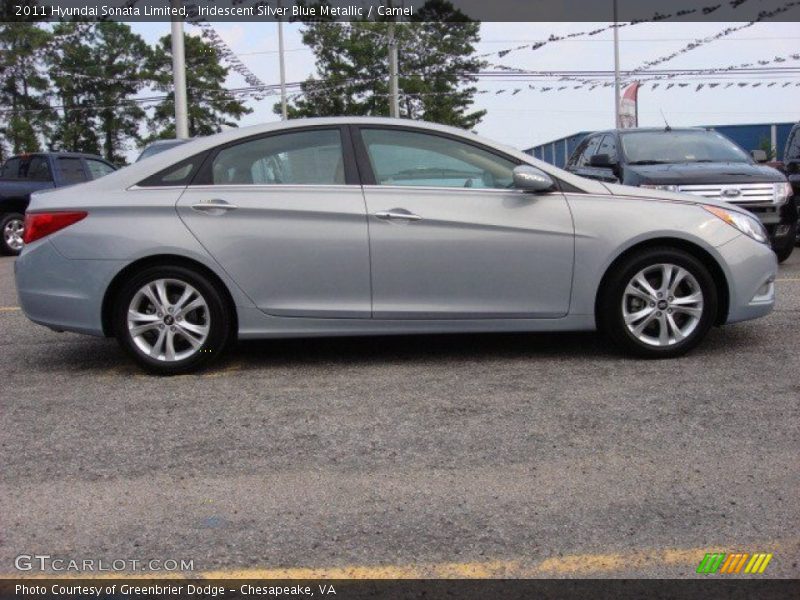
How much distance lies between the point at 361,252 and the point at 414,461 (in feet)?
6.10

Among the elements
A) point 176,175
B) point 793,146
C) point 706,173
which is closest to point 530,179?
point 176,175

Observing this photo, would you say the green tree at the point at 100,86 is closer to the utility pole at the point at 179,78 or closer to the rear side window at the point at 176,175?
the utility pole at the point at 179,78

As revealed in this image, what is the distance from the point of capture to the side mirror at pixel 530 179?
5.73 m

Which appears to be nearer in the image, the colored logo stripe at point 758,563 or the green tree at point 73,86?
the colored logo stripe at point 758,563

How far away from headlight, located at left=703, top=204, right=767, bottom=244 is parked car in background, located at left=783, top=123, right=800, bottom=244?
23.1 feet

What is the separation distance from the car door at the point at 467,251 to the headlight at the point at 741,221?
3.30ft

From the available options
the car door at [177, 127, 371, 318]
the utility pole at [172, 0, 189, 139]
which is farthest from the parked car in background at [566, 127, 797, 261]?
the utility pole at [172, 0, 189, 139]

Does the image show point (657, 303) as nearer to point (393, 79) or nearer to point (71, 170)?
point (71, 170)

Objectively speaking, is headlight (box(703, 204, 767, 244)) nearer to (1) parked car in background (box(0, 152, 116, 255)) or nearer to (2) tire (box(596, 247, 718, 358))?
(2) tire (box(596, 247, 718, 358))

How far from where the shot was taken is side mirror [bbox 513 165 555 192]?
573 centimetres

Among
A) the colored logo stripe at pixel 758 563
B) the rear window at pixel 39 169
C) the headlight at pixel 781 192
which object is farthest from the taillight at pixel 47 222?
the rear window at pixel 39 169

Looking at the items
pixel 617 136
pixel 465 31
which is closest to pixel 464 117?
pixel 465 31

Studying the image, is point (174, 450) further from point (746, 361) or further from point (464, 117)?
point (464, 117)

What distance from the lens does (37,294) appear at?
580 cm
